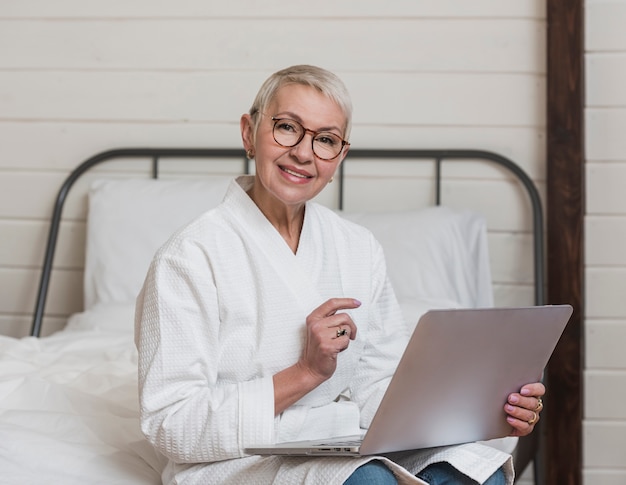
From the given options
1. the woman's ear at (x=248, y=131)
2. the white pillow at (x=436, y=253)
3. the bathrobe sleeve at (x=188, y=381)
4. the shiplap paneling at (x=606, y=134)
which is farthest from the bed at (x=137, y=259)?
the woman's ear at (x=248, y=131)

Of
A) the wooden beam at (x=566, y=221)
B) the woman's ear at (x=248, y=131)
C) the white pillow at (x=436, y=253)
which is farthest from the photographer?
the wooden beam at (x=566, y=221)

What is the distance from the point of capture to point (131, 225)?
8.62ft

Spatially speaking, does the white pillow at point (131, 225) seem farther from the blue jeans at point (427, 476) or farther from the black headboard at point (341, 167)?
the blue jeans at point (427, 476)

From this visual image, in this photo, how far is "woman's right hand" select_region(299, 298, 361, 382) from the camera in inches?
53.7

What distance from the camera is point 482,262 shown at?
2.60 meters

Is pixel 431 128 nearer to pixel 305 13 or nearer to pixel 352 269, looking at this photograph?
pixel 305 13

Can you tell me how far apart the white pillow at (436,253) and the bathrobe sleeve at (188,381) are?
3.53 feet

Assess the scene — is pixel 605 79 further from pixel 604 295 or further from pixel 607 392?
pixel 607 392

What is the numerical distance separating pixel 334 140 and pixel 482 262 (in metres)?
1.19

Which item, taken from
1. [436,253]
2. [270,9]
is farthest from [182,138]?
[436,253]

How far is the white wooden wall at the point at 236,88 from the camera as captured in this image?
2.72m

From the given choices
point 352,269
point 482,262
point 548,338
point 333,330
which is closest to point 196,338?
point 333,330

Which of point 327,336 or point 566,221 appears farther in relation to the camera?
point 566,221

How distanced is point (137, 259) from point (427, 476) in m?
1.45
